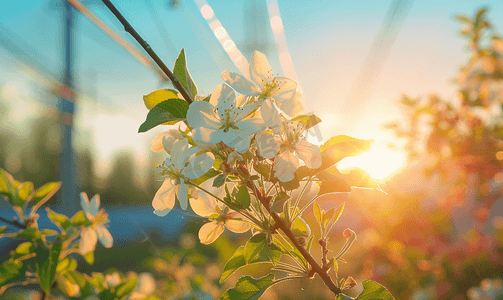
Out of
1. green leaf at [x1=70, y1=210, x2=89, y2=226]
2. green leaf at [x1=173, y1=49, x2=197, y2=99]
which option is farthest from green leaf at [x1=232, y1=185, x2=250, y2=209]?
green leaf at [x1=70, y1=210, x2=89, y2=226]

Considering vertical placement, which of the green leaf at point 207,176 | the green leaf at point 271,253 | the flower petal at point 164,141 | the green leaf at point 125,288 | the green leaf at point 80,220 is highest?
the flower petal at point 164,141

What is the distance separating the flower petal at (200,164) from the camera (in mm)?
601

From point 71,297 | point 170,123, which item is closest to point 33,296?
point 71,297

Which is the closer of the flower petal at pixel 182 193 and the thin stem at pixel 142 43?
the thin stem at pixel 142 43

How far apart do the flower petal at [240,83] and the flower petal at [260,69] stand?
0.02 m

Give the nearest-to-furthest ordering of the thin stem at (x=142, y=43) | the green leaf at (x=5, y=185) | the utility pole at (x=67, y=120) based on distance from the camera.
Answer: the thin stem at (x=142, y=43), the green leaf at (x=5, y=185), the utility pole at (x=67, y=120)

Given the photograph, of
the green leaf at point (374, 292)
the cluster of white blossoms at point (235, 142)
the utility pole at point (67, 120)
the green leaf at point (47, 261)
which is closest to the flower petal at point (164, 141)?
the cluster of white blossoms at point (235, 142)

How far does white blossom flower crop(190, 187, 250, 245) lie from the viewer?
73cm

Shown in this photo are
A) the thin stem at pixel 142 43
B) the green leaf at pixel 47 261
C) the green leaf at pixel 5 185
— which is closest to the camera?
the thin stem at pixel 142 43

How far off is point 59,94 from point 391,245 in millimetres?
5067

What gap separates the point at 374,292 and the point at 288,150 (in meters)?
0.34

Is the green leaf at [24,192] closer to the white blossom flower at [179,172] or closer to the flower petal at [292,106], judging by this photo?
the white blossom flower at [179,172]

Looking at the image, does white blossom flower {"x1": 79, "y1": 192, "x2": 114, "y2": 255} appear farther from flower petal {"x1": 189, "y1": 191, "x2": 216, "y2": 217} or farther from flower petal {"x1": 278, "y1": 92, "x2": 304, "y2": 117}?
flower petal {"x1": 278, "y1": 92, "x2": 304, "y2": 117}

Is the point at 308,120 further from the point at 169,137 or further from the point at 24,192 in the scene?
the point at 24,192
